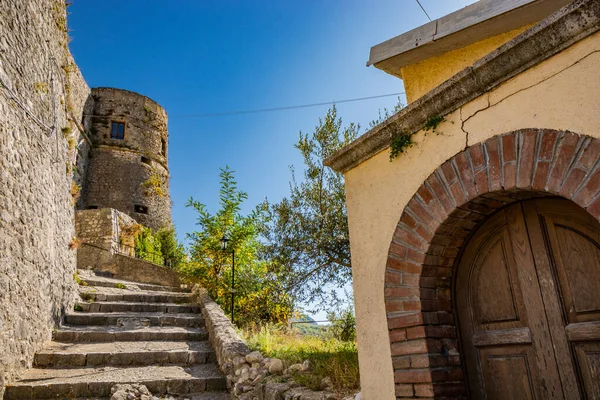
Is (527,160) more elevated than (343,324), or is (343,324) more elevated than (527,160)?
(527,160)

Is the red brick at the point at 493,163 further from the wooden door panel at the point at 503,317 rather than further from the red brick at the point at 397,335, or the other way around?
the red brick at the point at 397,335

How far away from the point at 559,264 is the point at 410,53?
9.18ft

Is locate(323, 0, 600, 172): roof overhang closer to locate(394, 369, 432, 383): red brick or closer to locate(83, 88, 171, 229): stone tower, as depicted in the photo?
locate(394, 369, 432, 383): red brick

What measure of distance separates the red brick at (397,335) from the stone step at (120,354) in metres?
4.19

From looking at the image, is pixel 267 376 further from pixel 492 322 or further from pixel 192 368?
pixel 492 322

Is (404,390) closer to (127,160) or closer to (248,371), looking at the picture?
(248,371)

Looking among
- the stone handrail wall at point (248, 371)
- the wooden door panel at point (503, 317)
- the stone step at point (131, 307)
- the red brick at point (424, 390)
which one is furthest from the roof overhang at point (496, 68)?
the stone step at point (131, 307)

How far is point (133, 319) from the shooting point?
7.34m

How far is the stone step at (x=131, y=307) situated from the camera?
7.82 metres

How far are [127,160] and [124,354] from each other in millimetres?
15791

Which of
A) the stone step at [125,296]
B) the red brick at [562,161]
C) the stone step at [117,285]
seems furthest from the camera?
the stone step at [117,285]

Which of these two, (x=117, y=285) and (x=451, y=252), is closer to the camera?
(x=451, y=252)

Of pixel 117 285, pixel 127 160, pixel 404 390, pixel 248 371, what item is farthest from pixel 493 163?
pixel 127 160

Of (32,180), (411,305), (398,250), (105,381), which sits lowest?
Result: (105,381)
